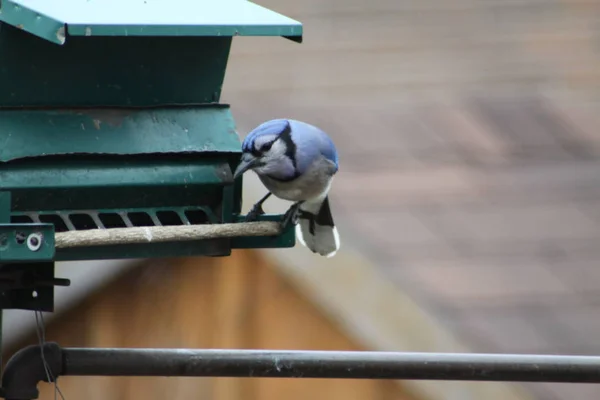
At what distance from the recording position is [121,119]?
2.35m

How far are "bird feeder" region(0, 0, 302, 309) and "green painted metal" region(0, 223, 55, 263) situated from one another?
0.11m

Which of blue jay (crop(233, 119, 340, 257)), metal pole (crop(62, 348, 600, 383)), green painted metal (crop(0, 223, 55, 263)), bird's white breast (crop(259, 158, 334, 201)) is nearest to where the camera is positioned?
green painted metal (crop(0, 223, 55, 263))

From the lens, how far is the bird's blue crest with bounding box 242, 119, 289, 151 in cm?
291

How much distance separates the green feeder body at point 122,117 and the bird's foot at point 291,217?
3 centimetres

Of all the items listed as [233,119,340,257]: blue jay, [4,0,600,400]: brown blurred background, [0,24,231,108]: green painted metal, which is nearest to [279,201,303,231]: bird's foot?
[233,119,340,257]: blue jay

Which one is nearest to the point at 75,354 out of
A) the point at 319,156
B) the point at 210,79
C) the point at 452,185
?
the point at 210,79

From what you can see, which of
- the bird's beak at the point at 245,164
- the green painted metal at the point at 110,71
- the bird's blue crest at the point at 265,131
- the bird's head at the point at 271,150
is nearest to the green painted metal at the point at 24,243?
the green painted metal at the point at 110,71

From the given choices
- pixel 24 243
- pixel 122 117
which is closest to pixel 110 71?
pixel 122 117

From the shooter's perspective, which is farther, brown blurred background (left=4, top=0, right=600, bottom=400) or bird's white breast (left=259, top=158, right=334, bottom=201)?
bird's white breast (left=259, top=158, right=334, bottom=201)

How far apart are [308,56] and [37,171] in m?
2.07

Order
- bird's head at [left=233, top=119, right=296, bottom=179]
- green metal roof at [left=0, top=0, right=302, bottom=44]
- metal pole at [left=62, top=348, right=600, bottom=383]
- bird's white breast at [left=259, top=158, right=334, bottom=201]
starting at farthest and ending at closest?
bird's white breast at [left=259, top=158, right=334, bottom=201] < bird's head at [left=233, top=119, right=296, bottom=179] < metal pole at [left=62, top=348, right=600, bottom=383] < green metal roof at [left=0, top=0, right=302, bottom=44]

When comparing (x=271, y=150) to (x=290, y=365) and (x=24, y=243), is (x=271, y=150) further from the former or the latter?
(x=24, y=243)

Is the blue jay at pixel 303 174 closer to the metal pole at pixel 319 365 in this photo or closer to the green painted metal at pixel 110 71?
the green painted metal at pixel 110 71

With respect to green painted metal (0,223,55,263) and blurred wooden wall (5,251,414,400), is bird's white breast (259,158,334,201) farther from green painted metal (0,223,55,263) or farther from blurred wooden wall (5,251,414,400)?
green painted metal (0,223,55,263)
